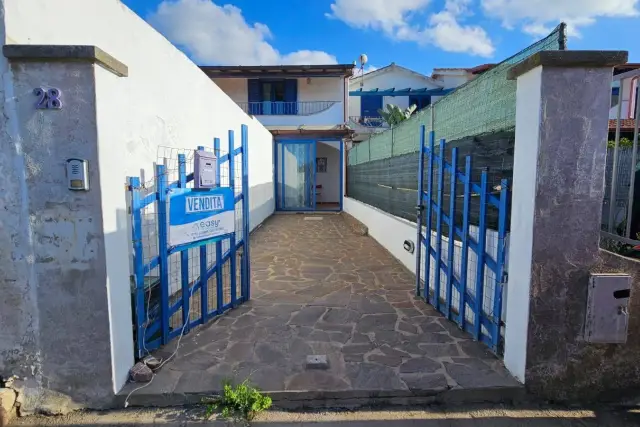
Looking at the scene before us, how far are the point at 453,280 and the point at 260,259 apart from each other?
3.86 meters

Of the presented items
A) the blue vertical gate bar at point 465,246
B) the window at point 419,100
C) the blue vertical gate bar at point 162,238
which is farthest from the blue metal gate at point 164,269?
the window at point 419,100

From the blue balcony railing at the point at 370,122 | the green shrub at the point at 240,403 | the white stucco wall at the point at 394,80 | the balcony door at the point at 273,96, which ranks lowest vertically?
the green shrub at the point at 240,403

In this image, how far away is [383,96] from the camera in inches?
845

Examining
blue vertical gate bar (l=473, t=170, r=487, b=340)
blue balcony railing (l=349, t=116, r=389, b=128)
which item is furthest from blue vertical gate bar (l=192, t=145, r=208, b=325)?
blue balcony railing (l=349, t=116, r=389, b=128)

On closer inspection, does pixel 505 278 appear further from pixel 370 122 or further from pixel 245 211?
pixel 370 122

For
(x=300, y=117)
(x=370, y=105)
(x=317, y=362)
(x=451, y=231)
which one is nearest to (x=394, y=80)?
(x=370, y=105)

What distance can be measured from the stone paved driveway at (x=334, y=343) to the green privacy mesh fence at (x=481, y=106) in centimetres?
205

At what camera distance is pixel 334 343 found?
11.4 ft

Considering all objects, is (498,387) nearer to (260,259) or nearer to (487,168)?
(487,168)

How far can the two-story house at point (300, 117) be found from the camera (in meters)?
14.6

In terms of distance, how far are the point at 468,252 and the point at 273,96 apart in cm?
1616

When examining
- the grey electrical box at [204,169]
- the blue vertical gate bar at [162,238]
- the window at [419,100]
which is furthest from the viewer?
the window at [419,100]

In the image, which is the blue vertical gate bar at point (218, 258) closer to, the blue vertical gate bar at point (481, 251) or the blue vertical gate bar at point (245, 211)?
the blue vertical gate bar at point (245, 211)

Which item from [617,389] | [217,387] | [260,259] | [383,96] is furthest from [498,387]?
[383,96]
